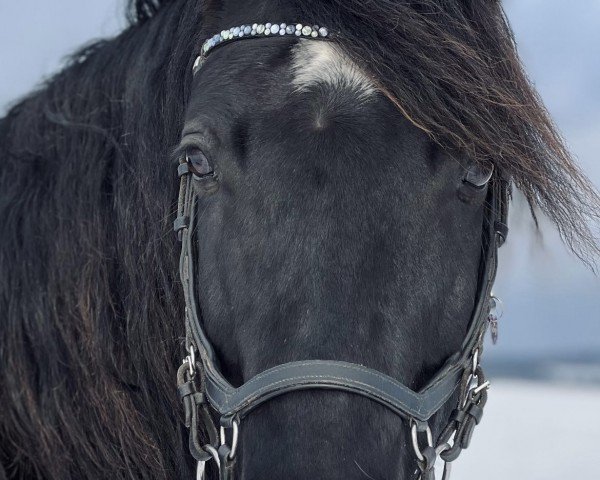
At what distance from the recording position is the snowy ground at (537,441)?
5844mm

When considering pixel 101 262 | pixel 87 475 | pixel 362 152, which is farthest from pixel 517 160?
pixel 87 475

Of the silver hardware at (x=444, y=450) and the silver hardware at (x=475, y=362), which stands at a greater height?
the silver hardware at (x=475, y=362)

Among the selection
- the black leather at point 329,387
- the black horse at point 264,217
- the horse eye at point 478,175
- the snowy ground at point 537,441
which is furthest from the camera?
the snowy ground at point 537,441

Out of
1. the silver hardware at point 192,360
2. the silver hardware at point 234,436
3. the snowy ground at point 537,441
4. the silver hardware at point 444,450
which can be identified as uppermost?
the silver hardware at point 192,360

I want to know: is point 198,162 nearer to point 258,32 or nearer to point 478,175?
point 258,32

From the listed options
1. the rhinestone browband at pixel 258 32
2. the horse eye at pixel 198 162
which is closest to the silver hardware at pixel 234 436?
the horse eye at pixel 198 162

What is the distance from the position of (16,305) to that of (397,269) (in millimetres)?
1356

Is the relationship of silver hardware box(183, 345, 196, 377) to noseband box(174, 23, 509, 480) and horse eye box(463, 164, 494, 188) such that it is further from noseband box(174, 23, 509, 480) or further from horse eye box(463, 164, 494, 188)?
horse eye box(463, 164, 494, 188)

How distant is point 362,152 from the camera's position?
2160 millimetres

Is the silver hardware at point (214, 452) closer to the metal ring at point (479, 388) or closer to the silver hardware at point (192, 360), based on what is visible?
the silver hardware at point (192, 360)

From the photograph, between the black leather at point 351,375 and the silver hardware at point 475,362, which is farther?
the silver hardware at point 475,362

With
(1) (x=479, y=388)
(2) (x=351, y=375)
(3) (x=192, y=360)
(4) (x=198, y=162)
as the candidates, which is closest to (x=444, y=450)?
(1) (x=479, y=388)

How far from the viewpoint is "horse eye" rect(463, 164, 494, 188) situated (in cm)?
232

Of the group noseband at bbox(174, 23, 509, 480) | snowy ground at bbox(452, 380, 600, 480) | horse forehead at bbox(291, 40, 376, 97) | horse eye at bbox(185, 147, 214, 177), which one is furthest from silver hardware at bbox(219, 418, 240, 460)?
snowy ground at bbox(452, 380, 600, 480)
